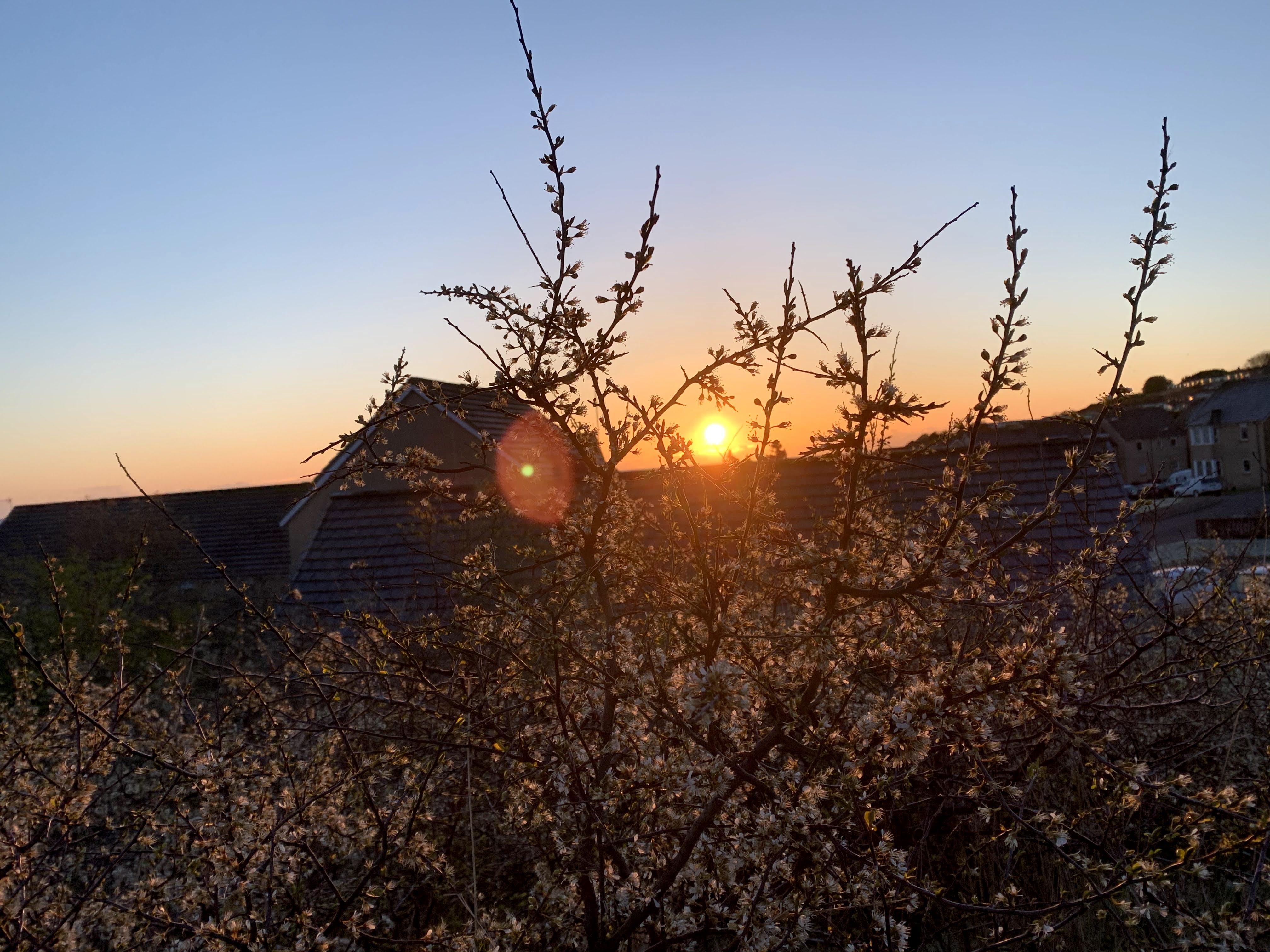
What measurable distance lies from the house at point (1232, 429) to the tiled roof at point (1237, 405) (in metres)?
0.02

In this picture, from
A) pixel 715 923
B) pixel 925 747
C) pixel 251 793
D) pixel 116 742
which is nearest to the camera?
pixel 925 747

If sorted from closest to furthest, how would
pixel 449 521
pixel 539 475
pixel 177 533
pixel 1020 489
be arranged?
1. pixel 539 475
2. pixel 449 521
3. pixel 1020 489
4. pixel 177 533

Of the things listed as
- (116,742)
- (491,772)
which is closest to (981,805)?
(491,772)

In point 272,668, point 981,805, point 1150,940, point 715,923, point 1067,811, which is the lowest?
point 1150,940

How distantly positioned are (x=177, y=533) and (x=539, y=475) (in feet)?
68.0

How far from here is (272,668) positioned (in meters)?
3.52

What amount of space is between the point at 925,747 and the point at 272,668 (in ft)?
8.50

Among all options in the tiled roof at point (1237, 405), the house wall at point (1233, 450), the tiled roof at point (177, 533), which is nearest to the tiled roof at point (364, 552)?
the tiled roof at point (177, 533)

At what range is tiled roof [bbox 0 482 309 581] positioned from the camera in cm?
1984

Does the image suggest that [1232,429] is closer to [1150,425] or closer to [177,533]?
[1150,425]

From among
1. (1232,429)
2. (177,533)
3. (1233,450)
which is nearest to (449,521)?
(177,533)

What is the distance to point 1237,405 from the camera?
48125 mm

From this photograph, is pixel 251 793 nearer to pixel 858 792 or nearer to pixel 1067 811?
pixel 858 792

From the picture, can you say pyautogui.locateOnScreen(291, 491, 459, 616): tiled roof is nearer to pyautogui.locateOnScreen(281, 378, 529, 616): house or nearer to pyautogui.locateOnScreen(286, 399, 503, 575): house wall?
pyautogui.locateOnScreen(281, 378, 529, 616): house
